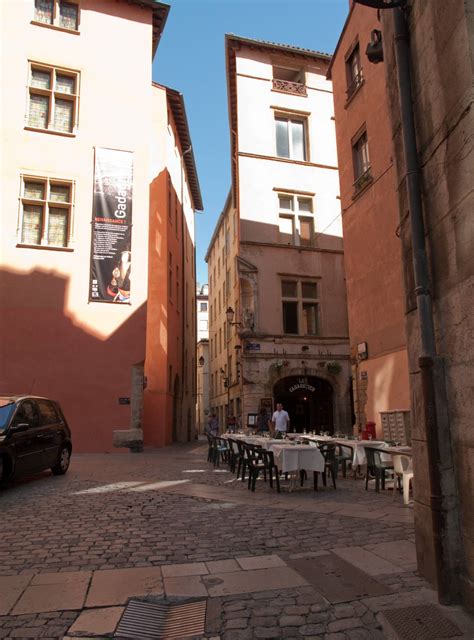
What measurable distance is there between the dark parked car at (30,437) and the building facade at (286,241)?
1142cm

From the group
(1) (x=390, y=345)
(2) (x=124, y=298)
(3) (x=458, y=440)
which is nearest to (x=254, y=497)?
(3) (x=458, y=440)

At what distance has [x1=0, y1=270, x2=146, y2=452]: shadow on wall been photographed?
54.3ft

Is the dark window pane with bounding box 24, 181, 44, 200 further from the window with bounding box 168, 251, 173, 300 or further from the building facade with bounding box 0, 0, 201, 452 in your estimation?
the window with bounding box 168, 251, 173, 300

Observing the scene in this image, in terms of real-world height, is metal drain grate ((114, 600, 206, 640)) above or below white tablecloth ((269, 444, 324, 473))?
below

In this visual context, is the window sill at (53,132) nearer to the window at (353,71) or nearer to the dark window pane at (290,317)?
the window at (353,71)

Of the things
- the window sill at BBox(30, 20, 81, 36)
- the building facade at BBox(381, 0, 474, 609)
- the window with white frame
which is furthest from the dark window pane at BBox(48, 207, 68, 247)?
the building facade at BBox(381, 0, 474, 609)

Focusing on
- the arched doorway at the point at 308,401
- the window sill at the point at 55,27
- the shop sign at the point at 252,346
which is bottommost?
the arched doorway at the point at 308,401

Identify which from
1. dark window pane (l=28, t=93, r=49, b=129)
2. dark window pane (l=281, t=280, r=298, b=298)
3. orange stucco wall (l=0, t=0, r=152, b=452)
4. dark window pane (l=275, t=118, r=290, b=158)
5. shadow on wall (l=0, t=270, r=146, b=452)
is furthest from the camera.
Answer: dark window pane (l=275, t=118, r=290, b=158)

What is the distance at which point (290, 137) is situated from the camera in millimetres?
A: 25062

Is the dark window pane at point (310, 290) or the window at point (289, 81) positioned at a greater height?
the window at point (289, 81)

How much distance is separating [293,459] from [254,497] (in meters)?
0.91

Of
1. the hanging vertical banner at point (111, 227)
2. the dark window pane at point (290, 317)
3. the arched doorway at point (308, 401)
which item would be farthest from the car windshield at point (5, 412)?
the dark window pane at point (290, 317)

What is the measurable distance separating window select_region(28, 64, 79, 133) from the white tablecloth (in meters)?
14.7

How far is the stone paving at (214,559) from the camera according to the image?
3498mm
